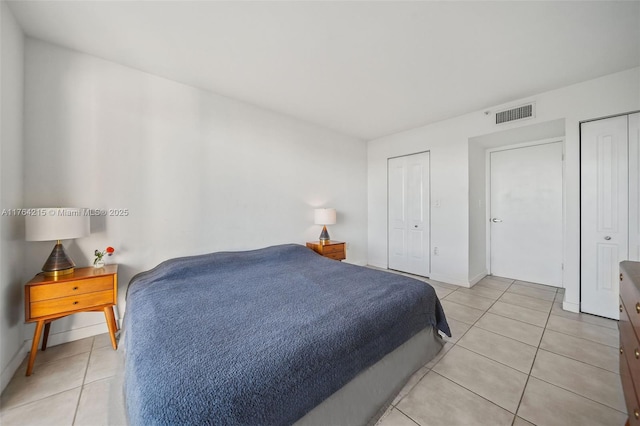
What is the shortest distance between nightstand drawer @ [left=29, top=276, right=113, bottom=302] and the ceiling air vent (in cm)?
452

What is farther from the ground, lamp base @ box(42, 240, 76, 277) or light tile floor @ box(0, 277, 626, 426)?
lamp base @ box(42, 240, 76, 277)

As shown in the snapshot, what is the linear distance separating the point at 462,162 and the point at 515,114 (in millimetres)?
781

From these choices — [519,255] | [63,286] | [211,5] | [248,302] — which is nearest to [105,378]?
[63,286]

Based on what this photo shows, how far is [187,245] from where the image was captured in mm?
2545

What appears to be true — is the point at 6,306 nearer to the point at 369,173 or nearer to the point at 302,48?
the point at 302,48

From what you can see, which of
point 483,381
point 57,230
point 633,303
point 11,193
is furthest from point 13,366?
point 633,303

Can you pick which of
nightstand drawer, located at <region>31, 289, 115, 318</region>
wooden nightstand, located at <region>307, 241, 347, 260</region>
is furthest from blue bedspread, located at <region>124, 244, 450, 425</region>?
wooden nightstand, located at <region>307, 241, 347, 260</region>

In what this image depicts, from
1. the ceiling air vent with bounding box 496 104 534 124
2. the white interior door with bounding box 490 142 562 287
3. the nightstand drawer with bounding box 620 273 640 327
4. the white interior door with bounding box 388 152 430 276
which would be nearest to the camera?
the nightstand drawer with bounding box 620 273 640 327

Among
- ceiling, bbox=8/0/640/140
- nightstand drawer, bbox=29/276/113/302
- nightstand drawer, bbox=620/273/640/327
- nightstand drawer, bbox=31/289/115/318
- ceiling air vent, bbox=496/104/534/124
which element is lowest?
nightstand drawer, bbox=31/289/115/318

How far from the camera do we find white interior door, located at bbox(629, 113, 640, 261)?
223 cm

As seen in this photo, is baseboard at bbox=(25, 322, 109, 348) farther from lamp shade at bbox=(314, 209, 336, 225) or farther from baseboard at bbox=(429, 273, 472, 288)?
baseboard at bbox=(429, 273, 472, 288)

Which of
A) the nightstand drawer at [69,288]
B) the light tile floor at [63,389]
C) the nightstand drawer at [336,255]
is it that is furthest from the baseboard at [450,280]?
the nightstand drawer at [69,288]

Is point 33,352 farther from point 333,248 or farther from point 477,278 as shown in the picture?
point 477,278

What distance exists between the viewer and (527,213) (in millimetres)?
3547
